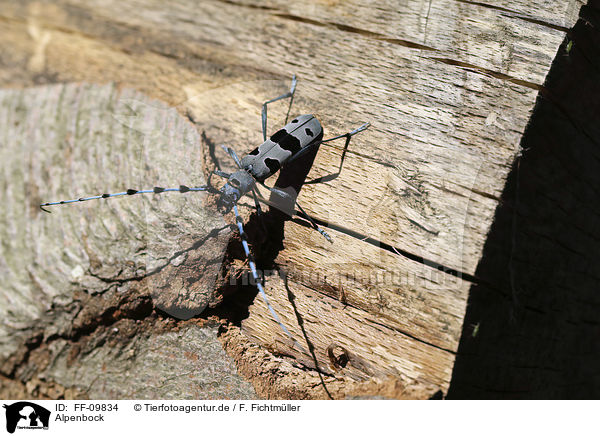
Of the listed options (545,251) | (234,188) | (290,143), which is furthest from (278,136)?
(545,251)

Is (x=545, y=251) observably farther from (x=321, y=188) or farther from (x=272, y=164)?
(x=272, y=164)

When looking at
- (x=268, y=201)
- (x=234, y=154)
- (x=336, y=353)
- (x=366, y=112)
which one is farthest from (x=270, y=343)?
(x=366, y=112)

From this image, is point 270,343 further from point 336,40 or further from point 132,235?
point 336,40

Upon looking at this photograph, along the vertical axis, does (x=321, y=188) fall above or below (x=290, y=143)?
below
